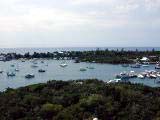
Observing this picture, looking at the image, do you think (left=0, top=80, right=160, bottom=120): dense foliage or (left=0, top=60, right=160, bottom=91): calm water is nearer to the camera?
(left=0, top=80, right=160, bottom=120): dense foliage

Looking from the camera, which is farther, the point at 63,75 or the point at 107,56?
the point at 107,56

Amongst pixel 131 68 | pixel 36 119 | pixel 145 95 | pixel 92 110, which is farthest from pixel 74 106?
pixel 131 68

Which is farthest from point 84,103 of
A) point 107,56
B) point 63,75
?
point 107,56

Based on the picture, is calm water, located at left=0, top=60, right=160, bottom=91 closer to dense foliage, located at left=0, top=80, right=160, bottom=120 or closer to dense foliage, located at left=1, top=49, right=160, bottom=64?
dense foliage, located at left=1, top=49, right=160, bottom=64

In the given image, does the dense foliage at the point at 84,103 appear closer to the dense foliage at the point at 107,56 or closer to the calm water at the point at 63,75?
the calm water at the point at 63,75

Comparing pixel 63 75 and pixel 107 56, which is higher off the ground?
pixel 107 56

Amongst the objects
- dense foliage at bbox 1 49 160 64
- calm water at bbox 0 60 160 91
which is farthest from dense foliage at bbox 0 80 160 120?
dense foliage at bbox 1 49 160 64

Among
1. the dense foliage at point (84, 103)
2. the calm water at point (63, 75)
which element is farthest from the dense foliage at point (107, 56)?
the dense foliage at point (84, 103)

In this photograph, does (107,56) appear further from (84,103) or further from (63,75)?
→ (84,103)
